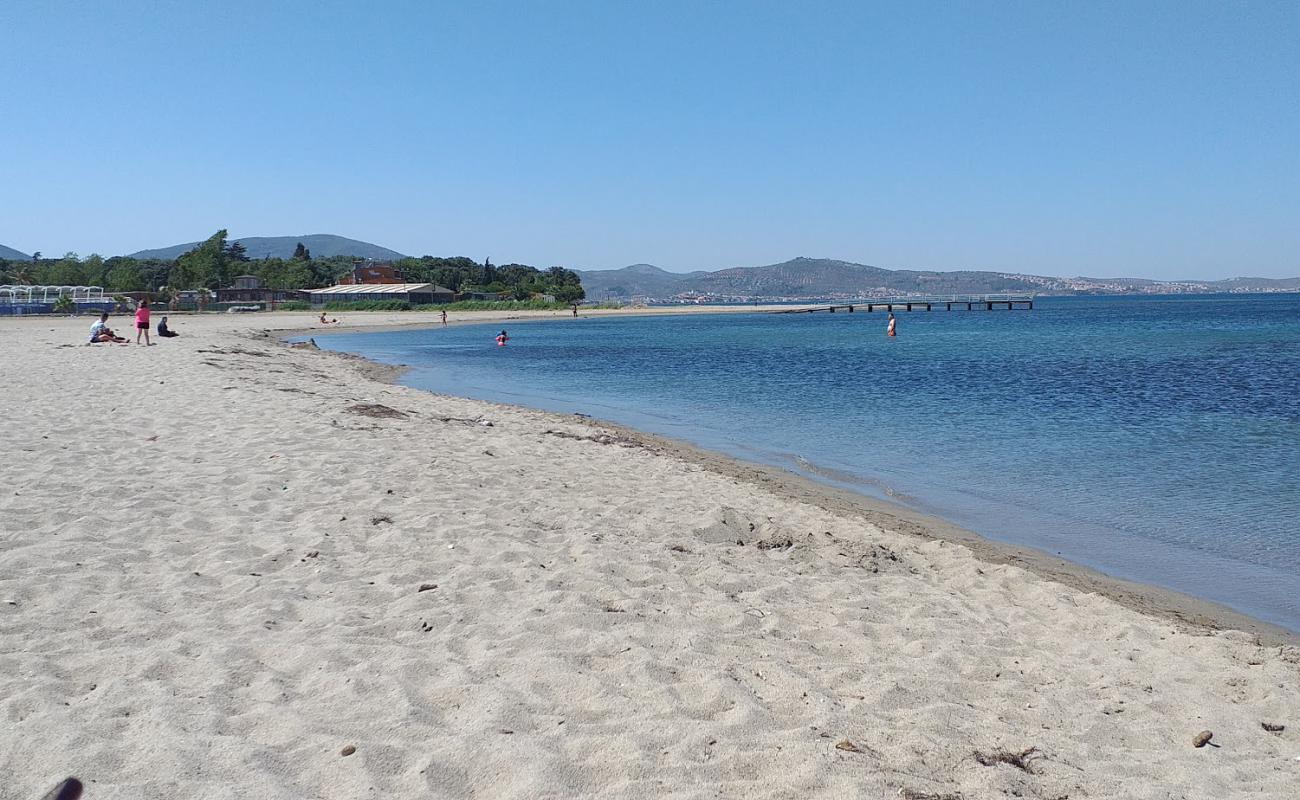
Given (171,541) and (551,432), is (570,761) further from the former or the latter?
(551,432)

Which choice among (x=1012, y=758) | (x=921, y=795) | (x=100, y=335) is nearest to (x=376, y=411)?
(x=1012, y=758)

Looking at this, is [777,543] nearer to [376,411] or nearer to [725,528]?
[725,528]

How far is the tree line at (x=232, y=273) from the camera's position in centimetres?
11056

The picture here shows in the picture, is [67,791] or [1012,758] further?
[1012,758]

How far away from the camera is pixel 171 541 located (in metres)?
6.32

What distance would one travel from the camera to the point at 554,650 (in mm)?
4723

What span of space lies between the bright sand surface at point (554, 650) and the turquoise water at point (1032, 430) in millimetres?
1781

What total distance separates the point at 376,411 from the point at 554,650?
10280 mm

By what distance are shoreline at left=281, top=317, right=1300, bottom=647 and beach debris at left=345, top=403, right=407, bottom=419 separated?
3.46 m

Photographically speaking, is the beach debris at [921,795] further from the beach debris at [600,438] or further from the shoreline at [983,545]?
the beach debris at [600,438]

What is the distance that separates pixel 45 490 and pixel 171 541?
1.91 metres

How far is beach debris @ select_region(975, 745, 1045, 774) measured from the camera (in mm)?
3771

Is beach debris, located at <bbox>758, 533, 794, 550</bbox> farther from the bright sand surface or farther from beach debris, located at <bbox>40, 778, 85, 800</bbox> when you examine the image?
beach debris, located at <bbox>40, 778, 85, 800</bbox>

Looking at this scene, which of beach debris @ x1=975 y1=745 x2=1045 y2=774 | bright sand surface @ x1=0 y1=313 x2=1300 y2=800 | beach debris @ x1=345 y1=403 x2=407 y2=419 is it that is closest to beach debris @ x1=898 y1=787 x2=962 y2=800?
bright sand surface @ x1=0 y1=313 x2=1300 y2=800
